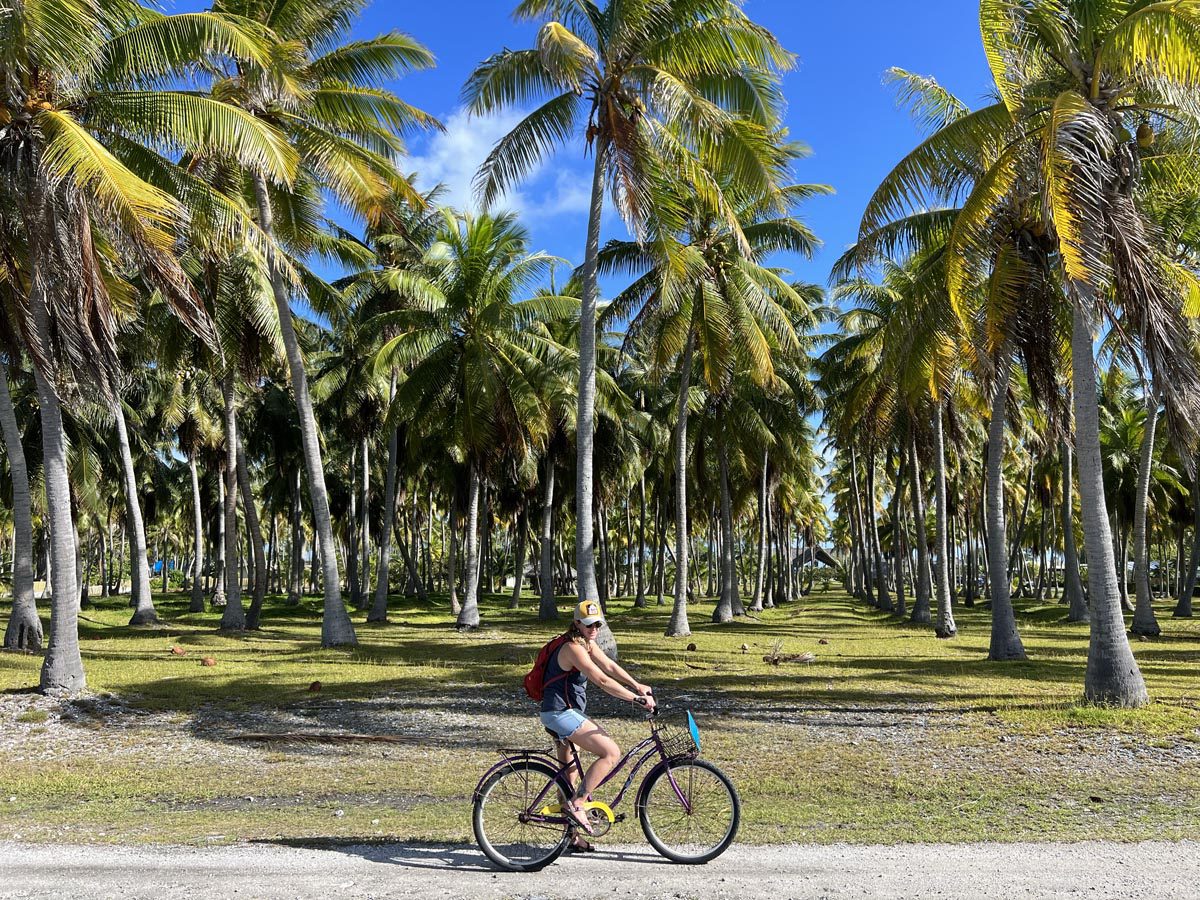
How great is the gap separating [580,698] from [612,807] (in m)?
0.71

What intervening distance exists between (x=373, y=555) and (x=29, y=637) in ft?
207

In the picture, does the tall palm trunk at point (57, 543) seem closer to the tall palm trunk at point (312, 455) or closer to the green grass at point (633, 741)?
the green grass at point (633, 741)

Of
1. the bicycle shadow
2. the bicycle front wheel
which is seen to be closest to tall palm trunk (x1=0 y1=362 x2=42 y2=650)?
the bicycle shadow

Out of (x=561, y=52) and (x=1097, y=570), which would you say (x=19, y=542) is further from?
(x=1097, y=570)

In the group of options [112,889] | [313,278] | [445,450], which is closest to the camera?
[112,889]

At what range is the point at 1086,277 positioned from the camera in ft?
34.5

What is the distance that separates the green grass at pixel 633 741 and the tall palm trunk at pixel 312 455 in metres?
0.82

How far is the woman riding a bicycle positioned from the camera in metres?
6.01

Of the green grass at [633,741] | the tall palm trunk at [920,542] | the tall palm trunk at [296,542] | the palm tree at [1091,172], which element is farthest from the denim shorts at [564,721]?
the tall palm trunk at [296,542]

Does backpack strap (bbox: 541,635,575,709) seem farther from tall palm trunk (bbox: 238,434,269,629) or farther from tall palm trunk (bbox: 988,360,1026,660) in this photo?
tall palm trunk (bbox: 238,434,269,629)

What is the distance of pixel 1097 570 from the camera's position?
12172mm

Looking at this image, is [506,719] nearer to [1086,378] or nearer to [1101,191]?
[1086,378]

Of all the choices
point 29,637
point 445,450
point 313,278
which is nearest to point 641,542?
point 445,450

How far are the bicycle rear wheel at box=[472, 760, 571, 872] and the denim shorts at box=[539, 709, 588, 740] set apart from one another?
10.7 inches
